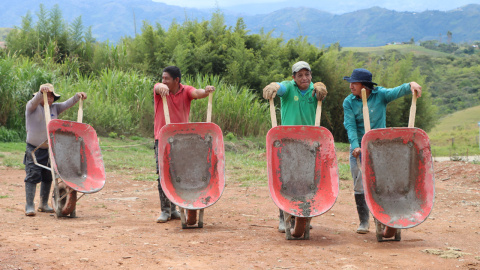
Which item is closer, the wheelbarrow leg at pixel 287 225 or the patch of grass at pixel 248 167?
the wheelbarrow leg at pixel 287 225

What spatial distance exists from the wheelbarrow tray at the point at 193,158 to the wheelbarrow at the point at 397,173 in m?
1.40

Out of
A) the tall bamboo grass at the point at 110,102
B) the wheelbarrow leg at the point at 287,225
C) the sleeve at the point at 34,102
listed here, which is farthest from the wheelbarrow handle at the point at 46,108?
the tall bamboo grass at the point at 110,102

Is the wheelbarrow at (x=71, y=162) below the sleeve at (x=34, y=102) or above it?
below

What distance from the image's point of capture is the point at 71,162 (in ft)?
19.6

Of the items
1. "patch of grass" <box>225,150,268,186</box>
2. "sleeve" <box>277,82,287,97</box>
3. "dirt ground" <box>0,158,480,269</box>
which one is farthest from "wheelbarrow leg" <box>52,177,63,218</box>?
"patch of grass" <box>225,150,268,186</box>

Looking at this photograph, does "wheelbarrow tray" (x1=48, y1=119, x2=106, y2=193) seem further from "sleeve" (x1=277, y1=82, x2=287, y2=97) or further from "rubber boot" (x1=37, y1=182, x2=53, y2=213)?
"sleeve" (x1=277, y1=82, x2=287, y2=97)

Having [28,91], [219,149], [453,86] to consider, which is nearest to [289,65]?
[28,91]

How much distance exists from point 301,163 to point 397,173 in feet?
2.71

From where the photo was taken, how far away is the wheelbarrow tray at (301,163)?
191 inches

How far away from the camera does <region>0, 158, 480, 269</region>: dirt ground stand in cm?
388

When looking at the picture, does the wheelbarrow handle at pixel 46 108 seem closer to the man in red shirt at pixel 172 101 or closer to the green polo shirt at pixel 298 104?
the man in red shirt at pixel 172 101

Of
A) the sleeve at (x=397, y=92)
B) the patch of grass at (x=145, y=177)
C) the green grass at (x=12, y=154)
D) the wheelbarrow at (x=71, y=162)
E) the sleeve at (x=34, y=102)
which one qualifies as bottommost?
the patch of grass at (x=145, y=177)

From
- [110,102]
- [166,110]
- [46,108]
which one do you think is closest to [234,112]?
[110,102]

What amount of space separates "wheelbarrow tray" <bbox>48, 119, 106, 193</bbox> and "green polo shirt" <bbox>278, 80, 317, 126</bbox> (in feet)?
7.09
